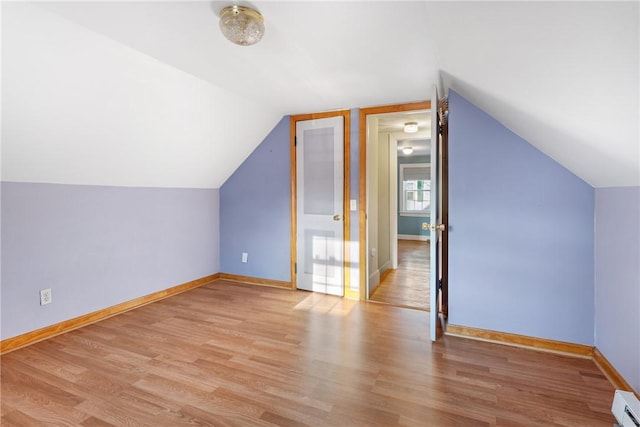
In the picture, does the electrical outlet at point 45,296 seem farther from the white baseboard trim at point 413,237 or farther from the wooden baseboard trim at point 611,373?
the white baseboard trim at point 413,237

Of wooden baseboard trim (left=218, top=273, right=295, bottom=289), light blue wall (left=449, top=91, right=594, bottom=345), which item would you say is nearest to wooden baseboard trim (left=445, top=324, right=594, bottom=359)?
light blue wall (left=449, top=91, right=594, bottom=345)

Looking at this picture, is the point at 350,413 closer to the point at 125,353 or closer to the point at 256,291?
the point at 125,353

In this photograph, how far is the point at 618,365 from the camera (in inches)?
75.4

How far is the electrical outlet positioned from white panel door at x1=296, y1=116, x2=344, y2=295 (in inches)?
90.6

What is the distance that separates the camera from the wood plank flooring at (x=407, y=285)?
11.4 ft

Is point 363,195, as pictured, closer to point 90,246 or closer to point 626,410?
point 626,410

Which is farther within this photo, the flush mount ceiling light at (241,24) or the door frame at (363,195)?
the door frame at (363,195)

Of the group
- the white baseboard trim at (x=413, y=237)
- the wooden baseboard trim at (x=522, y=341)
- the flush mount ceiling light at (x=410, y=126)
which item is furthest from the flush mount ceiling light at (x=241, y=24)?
the white baseboard trim at (x=413, y=237)

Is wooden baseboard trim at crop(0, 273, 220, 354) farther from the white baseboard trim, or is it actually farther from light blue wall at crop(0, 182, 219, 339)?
the white baseboard trim

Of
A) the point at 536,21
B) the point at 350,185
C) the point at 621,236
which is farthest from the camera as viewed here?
the point at 350,185

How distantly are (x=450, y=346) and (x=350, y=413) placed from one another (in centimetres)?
113

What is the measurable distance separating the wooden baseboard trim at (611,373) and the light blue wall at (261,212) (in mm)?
2845

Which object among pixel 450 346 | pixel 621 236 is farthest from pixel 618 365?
pixel 450 346

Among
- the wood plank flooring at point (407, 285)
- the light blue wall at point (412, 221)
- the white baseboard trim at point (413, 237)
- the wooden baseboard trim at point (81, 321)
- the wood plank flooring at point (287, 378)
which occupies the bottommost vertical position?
the wood plank flooring at point (287, 378)
